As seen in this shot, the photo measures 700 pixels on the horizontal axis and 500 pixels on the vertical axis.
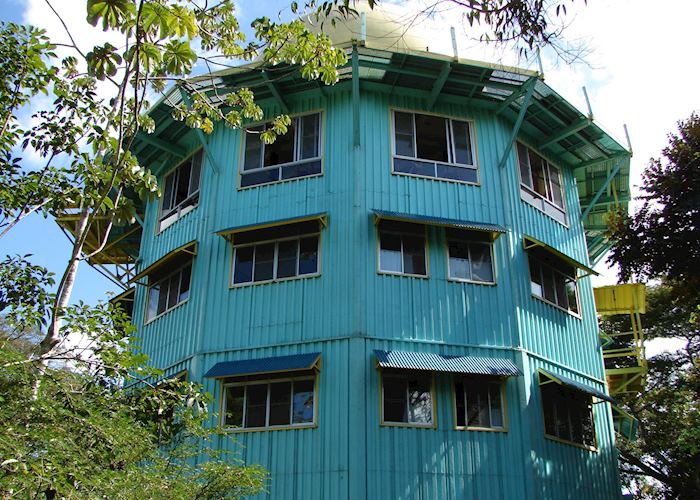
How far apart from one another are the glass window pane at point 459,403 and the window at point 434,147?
504 cm

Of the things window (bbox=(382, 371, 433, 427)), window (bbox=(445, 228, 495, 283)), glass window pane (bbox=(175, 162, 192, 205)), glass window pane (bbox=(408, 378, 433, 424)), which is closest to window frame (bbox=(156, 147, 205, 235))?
glass window pane (bbox=(175, 162, 192, 205))

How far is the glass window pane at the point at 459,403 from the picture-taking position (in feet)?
49.6

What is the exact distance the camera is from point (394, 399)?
49.0 ft

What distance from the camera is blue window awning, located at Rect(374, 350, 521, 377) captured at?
14727 millimetres

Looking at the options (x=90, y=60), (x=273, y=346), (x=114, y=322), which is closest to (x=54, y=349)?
(x=114, y=322)

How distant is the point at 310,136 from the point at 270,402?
21.6 feet

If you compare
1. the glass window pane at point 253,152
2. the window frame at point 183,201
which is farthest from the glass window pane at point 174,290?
the glass window pane at point 253,152

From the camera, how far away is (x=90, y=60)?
24.0 feet

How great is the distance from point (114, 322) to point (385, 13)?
1343 cm

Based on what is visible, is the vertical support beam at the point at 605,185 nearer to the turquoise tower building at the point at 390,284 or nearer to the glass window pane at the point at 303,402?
the turquoise tower building at the point at 390,284

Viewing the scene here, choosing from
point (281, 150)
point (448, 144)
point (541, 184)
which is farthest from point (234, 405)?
point (541, 184)

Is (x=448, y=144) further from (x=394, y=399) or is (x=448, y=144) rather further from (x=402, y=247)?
(x=394, y=399)

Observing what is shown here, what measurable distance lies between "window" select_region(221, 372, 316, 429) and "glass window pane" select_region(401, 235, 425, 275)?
10.8ft

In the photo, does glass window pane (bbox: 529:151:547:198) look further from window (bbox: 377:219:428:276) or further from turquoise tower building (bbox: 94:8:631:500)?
window (bbox: 377:219:428:276)
